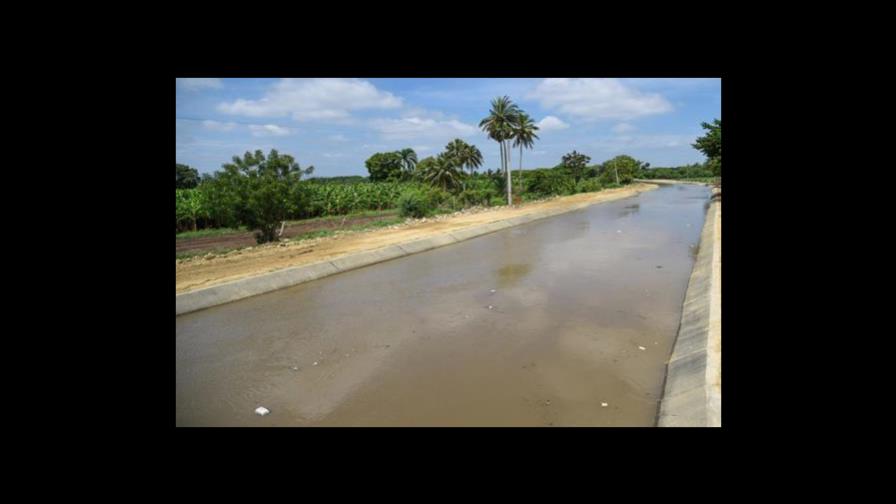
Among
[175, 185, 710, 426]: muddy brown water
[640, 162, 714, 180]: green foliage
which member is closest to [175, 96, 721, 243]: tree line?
[175, 185, 710, 426]: muddy brown water

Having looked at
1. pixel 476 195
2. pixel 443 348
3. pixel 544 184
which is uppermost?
pixel 544 184

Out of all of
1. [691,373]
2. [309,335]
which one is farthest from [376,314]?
[691,373]

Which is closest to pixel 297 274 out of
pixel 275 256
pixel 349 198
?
pixel 275 256

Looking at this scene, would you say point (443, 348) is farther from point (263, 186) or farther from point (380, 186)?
point (380, 186)

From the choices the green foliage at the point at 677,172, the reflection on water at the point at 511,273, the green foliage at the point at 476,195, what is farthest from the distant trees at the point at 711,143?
the green foliage at the point at 677,172

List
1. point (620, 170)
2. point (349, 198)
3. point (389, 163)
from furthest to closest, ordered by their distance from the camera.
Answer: point (620, 170) < point (389, 163) < point (349, 198)

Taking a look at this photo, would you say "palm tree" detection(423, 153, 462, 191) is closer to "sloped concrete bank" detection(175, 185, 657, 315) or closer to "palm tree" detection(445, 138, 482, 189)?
"palm tree" detection(445, 138, 482, 189)

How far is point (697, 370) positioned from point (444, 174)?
2789 centimetres

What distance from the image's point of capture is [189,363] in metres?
5.98

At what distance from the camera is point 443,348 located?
6.02m

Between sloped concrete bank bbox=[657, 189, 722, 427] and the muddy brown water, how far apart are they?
0.55 feet
